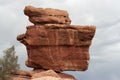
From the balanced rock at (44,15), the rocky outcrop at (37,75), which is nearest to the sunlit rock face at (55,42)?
the balanced rock at (44,15)

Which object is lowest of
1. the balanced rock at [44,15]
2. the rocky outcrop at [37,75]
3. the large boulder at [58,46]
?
the rocky outcrop at [37,75]

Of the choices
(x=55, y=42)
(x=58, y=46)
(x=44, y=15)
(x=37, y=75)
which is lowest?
(x=37, y=75)

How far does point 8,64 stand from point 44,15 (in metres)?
10.7

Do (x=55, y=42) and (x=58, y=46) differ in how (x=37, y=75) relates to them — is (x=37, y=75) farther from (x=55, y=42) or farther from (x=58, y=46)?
(x=55, y=42)

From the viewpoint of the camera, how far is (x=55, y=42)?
94.5 metres

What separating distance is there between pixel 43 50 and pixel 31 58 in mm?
2745

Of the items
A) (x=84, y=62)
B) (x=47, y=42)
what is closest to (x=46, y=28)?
(x=47, y=42)

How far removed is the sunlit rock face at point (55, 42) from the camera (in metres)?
94.1

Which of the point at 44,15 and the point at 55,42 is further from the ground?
the point at 44,15

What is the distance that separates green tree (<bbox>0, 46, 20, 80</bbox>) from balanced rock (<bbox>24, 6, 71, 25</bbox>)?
256 inches

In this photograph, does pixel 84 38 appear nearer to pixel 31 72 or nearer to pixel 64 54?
pixel 64 54

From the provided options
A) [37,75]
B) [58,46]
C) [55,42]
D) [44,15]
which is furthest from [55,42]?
[37,75]

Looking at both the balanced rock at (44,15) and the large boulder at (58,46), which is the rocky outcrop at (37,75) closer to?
the large boulder at (58,46)

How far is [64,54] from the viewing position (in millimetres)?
95188
